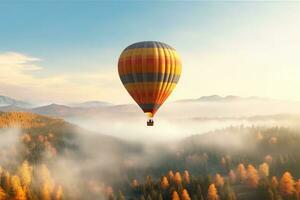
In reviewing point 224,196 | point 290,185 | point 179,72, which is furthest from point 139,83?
point 290,185

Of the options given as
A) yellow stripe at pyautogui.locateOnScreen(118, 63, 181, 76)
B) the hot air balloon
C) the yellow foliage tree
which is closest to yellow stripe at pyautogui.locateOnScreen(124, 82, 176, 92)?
the hot air balloon

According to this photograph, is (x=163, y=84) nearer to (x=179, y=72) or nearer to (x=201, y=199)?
(x=179, y=72)

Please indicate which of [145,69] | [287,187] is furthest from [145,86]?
[287,187]

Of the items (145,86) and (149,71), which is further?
(145,86)

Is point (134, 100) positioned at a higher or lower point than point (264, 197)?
higher

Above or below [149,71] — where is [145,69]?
above

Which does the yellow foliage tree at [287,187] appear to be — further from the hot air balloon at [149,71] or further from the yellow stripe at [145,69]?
the yellow stripe at [145,69]

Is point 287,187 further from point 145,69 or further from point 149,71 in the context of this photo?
point 145,69

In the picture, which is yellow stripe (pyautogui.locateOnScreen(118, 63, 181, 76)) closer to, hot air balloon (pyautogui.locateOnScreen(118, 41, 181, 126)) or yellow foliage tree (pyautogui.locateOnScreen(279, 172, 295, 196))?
hot air balloon (pyautogui.locateOnScreen(118, 41, 181, 126))
